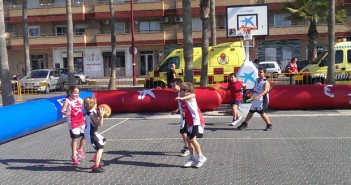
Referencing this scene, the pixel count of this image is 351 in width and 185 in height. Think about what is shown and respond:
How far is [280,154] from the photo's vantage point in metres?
8.49

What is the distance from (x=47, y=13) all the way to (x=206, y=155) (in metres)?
39.6

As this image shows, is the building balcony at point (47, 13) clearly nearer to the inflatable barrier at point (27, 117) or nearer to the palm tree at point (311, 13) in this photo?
the palm tree at point (311, 13)

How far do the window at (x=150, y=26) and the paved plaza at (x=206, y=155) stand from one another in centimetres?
3177

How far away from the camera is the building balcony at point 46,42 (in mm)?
43875

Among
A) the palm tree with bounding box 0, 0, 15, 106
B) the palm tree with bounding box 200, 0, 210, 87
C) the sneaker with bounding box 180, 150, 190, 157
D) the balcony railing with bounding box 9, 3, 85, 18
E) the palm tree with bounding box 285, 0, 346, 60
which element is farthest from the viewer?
the balcony railing with bounding box 9, 3, 85, 18

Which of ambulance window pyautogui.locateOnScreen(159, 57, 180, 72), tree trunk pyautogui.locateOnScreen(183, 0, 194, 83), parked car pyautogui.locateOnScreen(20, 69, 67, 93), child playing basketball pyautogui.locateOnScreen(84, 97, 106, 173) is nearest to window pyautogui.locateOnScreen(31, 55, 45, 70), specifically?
parked car pyautogui.locateOnScreen(20, 69, 67, 93)

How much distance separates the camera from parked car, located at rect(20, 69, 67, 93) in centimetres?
2589

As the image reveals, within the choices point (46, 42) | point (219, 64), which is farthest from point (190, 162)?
point (46, 42)

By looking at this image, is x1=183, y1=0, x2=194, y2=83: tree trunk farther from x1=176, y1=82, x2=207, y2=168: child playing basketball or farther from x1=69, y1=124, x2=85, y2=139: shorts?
x1=176, y1=82, x2=207, y2=168: child playing basketball

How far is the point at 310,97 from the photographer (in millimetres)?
14719

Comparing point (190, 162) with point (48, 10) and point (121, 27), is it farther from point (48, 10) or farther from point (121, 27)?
point (48, 10)

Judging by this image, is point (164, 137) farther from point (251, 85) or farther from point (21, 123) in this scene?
point (251, 85)

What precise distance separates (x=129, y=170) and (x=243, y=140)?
134 inches

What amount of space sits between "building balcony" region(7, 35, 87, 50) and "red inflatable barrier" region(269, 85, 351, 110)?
32.1 meters
